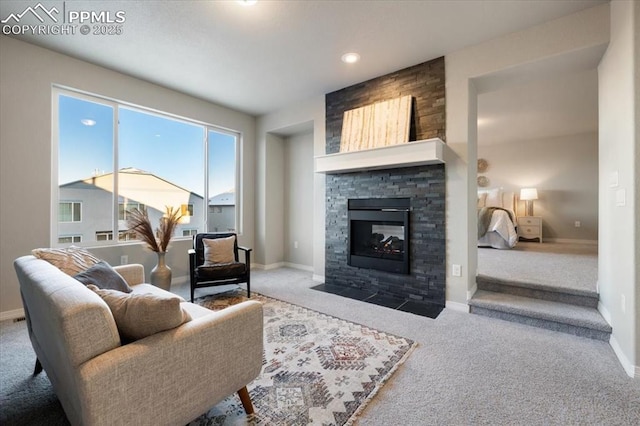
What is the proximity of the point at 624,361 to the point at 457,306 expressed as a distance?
48.2 inches

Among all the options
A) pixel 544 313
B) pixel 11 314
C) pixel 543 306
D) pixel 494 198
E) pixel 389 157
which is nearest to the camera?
pixel 544 313

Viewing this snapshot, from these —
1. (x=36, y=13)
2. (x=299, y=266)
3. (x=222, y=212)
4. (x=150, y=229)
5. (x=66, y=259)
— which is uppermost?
(x=36, y=13)

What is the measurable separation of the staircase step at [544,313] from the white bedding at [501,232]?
9.20ft

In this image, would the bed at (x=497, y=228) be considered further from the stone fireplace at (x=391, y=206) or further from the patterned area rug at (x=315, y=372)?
the patterned area rug at (x=315, y=372)

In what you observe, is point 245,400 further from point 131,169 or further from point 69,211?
point 131,169

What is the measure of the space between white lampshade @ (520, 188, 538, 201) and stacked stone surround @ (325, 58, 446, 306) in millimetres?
4792

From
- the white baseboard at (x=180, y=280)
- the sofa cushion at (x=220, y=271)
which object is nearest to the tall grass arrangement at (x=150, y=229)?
the sofa cushion at (x=220, y=271)

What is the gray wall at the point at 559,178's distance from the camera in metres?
6.02

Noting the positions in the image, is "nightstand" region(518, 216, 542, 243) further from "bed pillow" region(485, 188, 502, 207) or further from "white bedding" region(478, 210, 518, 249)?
"white bedding" region(478, 210, 518, 249)

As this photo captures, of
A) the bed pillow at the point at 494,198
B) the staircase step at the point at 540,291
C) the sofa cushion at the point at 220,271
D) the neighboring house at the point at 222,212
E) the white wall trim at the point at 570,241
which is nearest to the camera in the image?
the staircase step at the point at 540,291

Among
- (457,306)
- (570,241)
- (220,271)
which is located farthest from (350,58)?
(570,241)

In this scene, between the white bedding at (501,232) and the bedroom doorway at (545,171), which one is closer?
the bedroom doorway at (545,171)

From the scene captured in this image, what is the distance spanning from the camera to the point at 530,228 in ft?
20.7

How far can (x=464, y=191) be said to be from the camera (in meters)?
2.91
